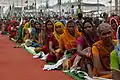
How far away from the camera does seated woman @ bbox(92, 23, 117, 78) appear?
4.25 metres

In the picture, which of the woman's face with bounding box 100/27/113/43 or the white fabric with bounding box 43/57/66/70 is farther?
the white fabric with bounding box 43/57/66/70

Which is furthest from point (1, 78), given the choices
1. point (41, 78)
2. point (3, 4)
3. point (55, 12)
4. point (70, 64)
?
point (3, 4)

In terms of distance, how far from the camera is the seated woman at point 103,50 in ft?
13.9

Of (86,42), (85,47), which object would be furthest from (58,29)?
(86,42)

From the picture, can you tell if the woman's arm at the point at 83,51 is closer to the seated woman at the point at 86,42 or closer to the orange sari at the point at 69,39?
the seated woman at the point at 86,42

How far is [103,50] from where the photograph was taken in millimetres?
4551

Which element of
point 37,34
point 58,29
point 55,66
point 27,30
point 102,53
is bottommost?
point 55,66

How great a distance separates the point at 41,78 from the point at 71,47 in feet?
4.73

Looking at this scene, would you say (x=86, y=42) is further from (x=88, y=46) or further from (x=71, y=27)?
(x=71, y=27)

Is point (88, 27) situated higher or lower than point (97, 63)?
higher

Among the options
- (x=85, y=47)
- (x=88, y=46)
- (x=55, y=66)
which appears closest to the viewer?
(x=88, y=46)

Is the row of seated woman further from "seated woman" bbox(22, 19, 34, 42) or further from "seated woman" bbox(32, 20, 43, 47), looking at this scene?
"seated woman" bbox(22, 19, 34, 42)

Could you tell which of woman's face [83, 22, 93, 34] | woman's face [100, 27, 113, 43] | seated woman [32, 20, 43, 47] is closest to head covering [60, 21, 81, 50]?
woman's face [83, 22, 93, 34]

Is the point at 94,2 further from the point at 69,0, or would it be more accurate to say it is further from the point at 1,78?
the point at 1,78
